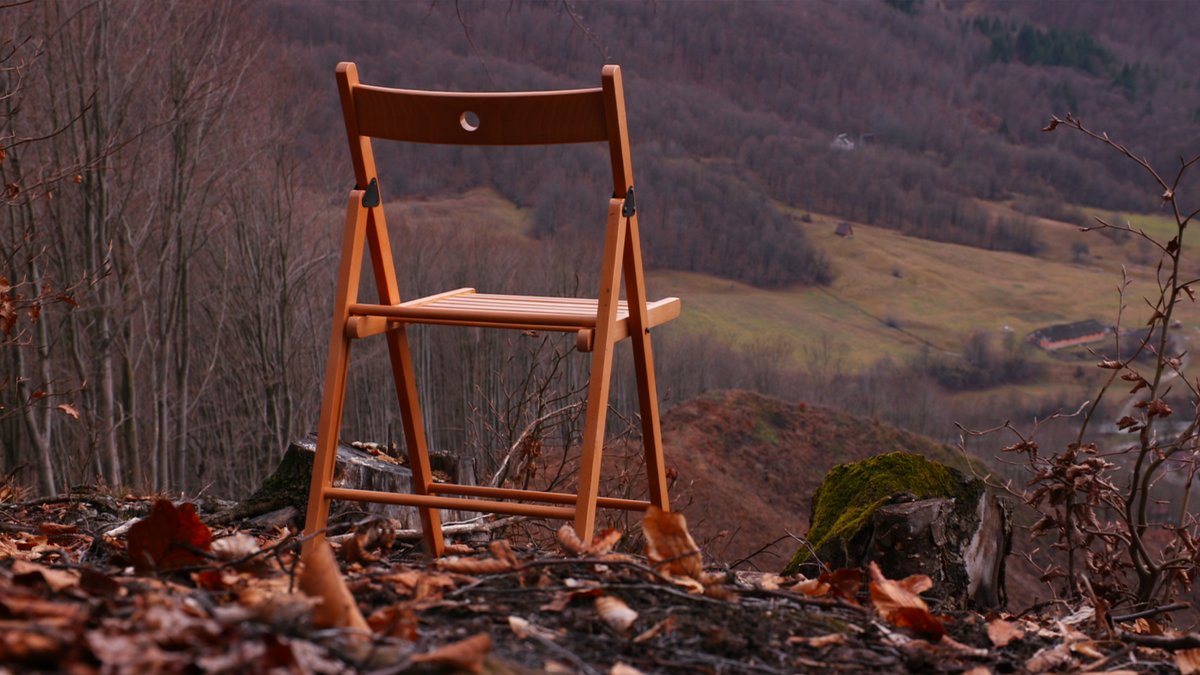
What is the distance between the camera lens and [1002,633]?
211cm

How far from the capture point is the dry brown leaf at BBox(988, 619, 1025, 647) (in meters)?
2.08

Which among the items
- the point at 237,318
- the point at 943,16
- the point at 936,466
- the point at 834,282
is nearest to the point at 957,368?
the point at 834,282

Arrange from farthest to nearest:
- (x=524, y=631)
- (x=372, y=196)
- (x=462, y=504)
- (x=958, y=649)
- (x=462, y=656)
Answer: (x=372, y=196), (x=462, y=504), (x=958, y=649), (x=524, y=631), (x=462, y=656)

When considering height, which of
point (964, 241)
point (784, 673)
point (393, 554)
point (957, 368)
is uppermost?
point (784, 673)

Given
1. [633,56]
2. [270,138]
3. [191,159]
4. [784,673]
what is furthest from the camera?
[633,56]

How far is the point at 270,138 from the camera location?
761 inches

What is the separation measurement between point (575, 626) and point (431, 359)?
23.4 metres

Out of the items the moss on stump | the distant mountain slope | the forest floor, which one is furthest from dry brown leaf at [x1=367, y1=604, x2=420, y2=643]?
the distant mountain slope

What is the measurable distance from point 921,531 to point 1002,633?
1.17 m

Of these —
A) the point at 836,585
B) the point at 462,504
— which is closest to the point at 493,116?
the point at 462,504

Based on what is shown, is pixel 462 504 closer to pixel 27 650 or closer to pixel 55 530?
pixel 55 530

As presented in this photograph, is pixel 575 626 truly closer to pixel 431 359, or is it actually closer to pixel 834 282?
pixel 431 359

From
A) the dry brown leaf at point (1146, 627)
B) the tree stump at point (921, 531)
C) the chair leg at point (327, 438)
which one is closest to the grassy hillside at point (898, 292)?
the tree stump at point (921, 531)

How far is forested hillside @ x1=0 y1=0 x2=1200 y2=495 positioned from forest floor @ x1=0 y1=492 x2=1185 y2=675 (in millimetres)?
2326
